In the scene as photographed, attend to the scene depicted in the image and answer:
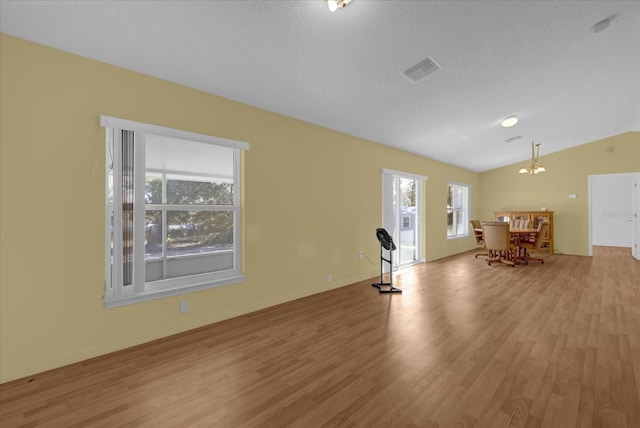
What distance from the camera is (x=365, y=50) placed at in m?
2.70

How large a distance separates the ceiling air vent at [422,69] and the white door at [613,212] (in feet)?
30.7

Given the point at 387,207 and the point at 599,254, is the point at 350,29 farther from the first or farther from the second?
the point at 599,254

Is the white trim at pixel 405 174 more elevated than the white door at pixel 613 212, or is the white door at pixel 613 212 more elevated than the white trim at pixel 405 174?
the white trim at pixel 405 174

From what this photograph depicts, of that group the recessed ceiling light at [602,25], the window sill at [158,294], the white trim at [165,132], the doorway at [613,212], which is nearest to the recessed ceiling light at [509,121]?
the recessed ceiling light at [602,25]

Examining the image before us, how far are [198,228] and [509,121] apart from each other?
5397mm

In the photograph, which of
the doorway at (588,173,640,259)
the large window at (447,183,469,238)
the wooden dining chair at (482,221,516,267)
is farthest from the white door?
the wooden dining chair at (482,221,516,267)

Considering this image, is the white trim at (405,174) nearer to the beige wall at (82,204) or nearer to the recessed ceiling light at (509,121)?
the recessed ceiling light at (509,121)

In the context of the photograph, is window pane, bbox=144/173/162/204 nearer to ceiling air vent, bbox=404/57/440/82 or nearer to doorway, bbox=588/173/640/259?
ceiling air vent, bbox=404/57/440/82

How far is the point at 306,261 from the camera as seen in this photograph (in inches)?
162

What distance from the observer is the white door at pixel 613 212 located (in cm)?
909

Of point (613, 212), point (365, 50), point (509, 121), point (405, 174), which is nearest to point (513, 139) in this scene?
point (509, 121)

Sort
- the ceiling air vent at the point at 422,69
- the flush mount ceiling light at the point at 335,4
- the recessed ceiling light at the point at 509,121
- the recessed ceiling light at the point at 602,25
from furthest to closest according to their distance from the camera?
the recessed ceiling light at the point at 509,121
the ceiling air vent at the point at 422,69
the recessed ceiling light at the point at 602,25
the flush mount ceiling light at the point at 335,4

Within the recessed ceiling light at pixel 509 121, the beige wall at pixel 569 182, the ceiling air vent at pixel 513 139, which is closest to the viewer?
the recessed ceiling light at pixel 509 121

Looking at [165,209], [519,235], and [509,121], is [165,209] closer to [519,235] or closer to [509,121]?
[509,121]
